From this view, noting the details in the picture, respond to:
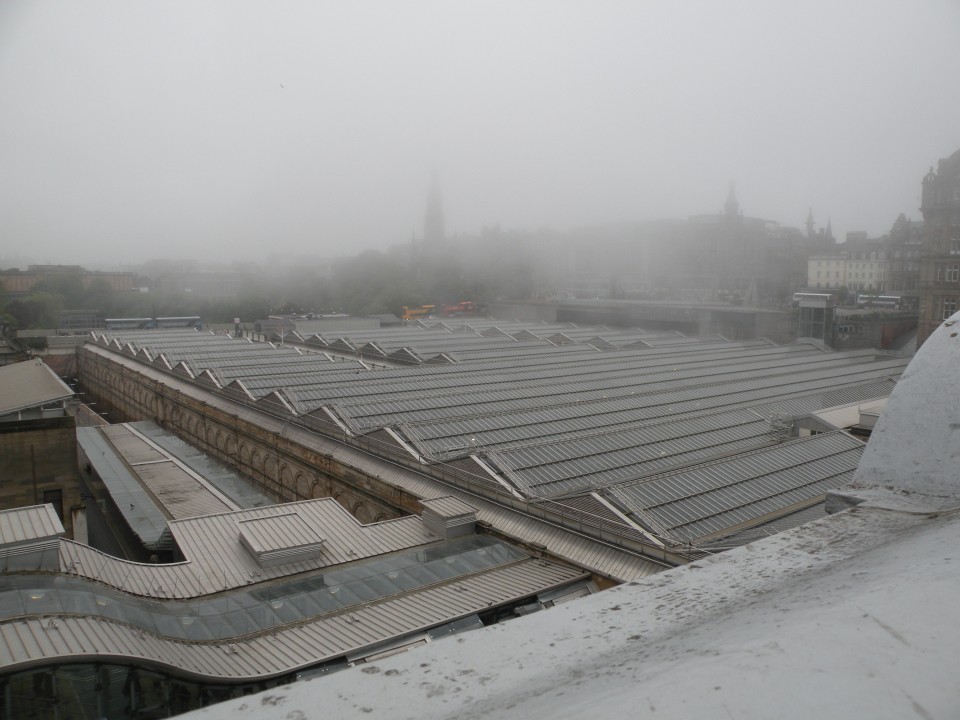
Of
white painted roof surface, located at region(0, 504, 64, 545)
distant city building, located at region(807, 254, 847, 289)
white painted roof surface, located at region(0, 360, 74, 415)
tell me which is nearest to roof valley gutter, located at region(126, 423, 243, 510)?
white painted roof surface, located at region(0, 360, 74, 415)

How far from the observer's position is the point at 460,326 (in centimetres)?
3319

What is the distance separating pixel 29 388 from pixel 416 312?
36670mm

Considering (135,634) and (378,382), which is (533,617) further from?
(378,382)

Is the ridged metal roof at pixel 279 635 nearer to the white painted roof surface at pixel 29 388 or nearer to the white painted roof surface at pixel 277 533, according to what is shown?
the white painted roof surface at pixel 277 533

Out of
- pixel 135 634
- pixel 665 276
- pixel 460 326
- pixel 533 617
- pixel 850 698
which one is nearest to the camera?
pixel 850 698

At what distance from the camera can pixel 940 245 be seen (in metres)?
24.8

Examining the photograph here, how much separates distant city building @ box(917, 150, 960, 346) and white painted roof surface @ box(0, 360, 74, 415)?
2615 centimetres

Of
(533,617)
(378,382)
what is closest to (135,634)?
(533,617)

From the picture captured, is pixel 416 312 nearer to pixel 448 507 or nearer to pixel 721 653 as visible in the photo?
pixel 448 507

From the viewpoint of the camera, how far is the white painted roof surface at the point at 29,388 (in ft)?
39.2

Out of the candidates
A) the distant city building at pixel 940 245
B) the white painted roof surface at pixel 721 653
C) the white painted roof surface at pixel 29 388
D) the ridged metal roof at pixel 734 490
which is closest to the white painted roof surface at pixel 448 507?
the ridged metal roof at pixel 734 490

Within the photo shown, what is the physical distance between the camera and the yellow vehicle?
48.8m

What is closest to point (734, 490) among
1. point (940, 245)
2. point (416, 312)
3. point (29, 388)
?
point (29, 388)

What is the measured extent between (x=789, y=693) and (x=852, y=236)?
6186cm
